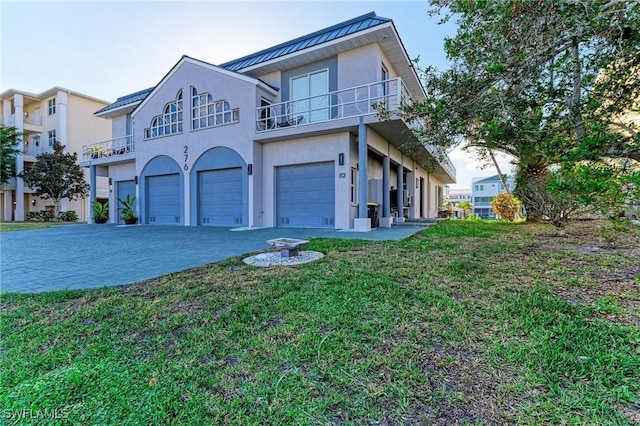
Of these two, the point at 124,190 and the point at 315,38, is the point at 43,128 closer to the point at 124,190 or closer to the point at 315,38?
the point at 124,190

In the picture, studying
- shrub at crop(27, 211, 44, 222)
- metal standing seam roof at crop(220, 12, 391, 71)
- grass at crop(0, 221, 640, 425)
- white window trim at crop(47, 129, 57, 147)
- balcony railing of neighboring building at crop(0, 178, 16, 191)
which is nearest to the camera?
grass at crop(0, 221, 640, 425)

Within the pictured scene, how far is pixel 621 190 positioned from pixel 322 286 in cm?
324

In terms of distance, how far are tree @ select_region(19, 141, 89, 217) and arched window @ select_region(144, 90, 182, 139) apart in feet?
44.9

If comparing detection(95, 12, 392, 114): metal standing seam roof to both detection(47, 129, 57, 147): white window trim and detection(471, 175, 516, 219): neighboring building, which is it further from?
detection(471, 175, 516, 219): neighboring building

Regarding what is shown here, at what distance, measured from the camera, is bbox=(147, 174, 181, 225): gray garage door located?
1509 cm

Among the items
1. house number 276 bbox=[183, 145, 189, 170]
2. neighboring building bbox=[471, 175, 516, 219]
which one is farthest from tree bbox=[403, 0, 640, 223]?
neighboring building bbox=[471, 175, 516, 219]

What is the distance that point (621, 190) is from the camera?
2.97 metres

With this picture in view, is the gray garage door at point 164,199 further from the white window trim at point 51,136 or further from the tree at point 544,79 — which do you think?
the white window trim at point 51,136

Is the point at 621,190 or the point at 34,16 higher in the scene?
the point at 34,16

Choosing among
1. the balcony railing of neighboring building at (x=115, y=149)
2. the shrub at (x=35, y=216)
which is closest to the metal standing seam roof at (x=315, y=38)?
the balcony railing of neighboring building at (x=115, y=149)

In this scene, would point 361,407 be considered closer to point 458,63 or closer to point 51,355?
point 51,355

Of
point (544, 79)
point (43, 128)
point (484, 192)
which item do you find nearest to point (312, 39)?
point (544, 79)

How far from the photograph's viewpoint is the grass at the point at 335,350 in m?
1.81

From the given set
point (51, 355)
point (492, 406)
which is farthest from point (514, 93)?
point (51, 355)
